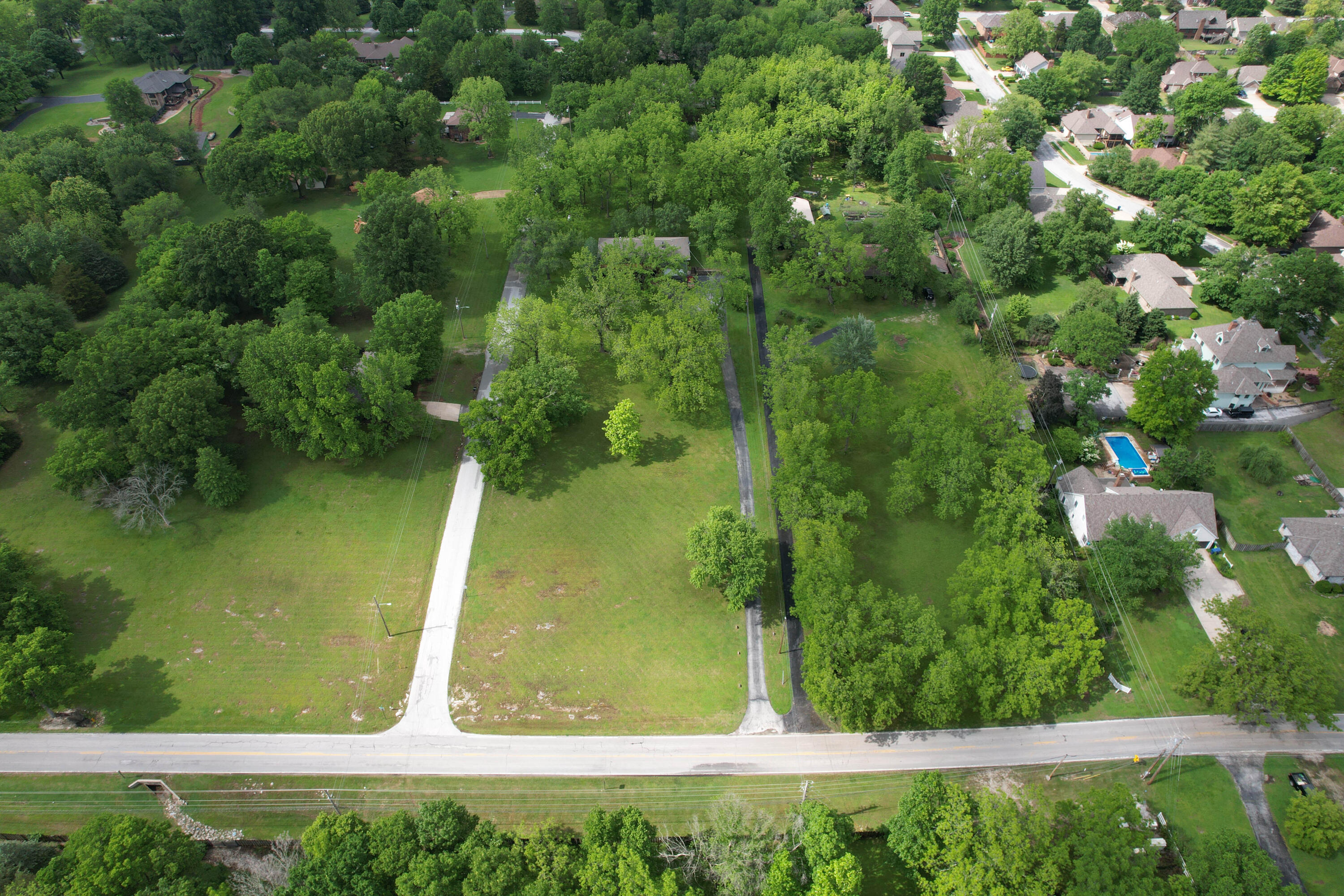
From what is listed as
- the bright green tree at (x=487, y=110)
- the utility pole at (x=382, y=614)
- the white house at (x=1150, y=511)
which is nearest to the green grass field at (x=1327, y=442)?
the white house at (x=1150, y=511)

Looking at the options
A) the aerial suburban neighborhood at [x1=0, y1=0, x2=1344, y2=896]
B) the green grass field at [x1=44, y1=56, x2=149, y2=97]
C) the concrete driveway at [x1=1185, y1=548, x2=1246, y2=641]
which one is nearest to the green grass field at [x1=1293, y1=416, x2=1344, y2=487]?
the aerial suburban neighborhood at [x1=0, y1=0, x2=1344, y2=896]

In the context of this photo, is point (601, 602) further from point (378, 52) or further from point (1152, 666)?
point (378, 52)

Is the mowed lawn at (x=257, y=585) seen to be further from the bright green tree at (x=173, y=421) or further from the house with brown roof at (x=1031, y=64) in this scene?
the house with brown roof at (x=1031, y=64)

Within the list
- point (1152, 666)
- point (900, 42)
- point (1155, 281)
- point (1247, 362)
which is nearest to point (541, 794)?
point (1152, 666)

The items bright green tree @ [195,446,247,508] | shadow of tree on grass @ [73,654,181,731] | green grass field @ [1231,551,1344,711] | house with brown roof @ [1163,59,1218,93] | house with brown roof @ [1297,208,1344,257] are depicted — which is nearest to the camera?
shadow of tree on grass @ [73,654,181,731]

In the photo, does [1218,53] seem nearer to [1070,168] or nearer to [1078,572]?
[1070,168]

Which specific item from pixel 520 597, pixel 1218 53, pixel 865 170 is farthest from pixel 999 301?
pixel 1218 53

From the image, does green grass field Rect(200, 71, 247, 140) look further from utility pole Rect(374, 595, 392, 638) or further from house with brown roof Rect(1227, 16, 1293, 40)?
house with brown roof Rect(1227, 16, 1293, 40)
